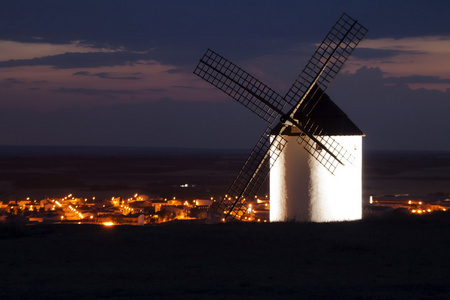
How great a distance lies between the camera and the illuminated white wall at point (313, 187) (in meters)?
18.4

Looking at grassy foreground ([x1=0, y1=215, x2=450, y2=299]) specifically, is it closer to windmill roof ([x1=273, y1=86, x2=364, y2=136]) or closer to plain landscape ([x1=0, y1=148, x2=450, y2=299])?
plain landscape ([x1=0, y1=148, x2=450, y2=299])

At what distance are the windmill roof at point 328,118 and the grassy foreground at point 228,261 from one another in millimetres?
3637

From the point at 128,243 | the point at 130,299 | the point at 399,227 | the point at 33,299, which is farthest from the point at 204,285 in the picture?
the point at 399,227

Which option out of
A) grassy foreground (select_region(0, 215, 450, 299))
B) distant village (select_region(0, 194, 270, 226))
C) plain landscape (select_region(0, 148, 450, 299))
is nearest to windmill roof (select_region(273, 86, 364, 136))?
plain landscape (select_region(0, 148, 450, 299))

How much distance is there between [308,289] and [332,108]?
10617 millimetres

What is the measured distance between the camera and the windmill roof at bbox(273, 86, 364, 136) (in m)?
18.8

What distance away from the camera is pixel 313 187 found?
18.5 meters

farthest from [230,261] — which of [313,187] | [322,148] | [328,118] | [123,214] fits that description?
[123,214]

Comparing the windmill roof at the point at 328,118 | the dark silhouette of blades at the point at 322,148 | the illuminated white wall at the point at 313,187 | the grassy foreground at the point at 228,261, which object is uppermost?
the windmill roof at the point at 328,118

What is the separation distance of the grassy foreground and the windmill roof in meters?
3.64

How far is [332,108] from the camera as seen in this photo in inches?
751

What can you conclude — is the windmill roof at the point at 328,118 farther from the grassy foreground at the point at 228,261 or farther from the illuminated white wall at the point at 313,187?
the grassy foreground at the point at 228,261

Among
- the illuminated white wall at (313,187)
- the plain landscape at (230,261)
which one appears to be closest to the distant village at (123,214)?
the illuminated white wall at (313,187)

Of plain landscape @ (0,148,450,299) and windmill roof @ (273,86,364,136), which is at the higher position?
windmill roof @ (273,86,364,136)
